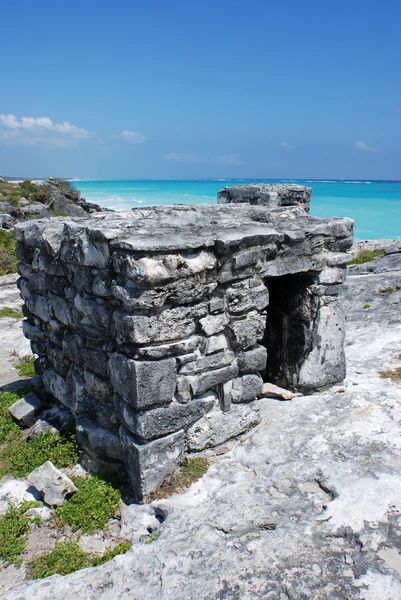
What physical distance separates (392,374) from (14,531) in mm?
3984

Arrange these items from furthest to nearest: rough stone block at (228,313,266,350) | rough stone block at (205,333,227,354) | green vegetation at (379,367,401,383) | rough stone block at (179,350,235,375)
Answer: green vegetation at (379,367,401,383)
rough stone block at (228,313,266,350)
rough stone block at (205,333,227,354)
rough stone block at (179,350,235,375)

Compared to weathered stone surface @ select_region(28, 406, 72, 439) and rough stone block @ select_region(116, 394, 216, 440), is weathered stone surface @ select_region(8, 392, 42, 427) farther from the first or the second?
rough stone block @ select_region(116, 394, 216, 440)

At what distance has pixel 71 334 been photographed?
435 cm

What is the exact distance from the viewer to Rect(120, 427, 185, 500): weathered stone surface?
3.56 m

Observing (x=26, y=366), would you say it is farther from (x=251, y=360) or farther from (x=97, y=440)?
(x=251, y=360)

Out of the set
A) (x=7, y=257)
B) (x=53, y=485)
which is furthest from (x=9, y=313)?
(x=53, y=485)

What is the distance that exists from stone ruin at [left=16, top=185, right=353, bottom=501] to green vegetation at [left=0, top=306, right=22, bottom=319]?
4.51m

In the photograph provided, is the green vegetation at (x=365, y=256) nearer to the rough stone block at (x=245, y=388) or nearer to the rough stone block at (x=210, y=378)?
the rough stone block at (x=245, y=388)

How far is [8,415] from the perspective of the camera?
5.12 m

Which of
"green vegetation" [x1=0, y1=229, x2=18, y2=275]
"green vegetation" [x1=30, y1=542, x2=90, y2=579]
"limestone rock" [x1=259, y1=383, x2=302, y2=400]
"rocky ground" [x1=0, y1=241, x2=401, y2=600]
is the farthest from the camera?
"green vegetation" [x1=0, y1=229, x2=18, y2=275]

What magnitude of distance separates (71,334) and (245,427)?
1764 mm

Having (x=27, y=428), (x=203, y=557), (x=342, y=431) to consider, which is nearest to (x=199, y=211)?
(x=342, y=431)

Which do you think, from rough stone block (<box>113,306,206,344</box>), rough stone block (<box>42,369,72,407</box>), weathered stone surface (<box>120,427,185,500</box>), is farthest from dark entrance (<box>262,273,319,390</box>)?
rough stone block (<box>42,369,72,407</box>)

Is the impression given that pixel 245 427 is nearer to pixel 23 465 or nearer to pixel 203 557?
pixel 203 557
